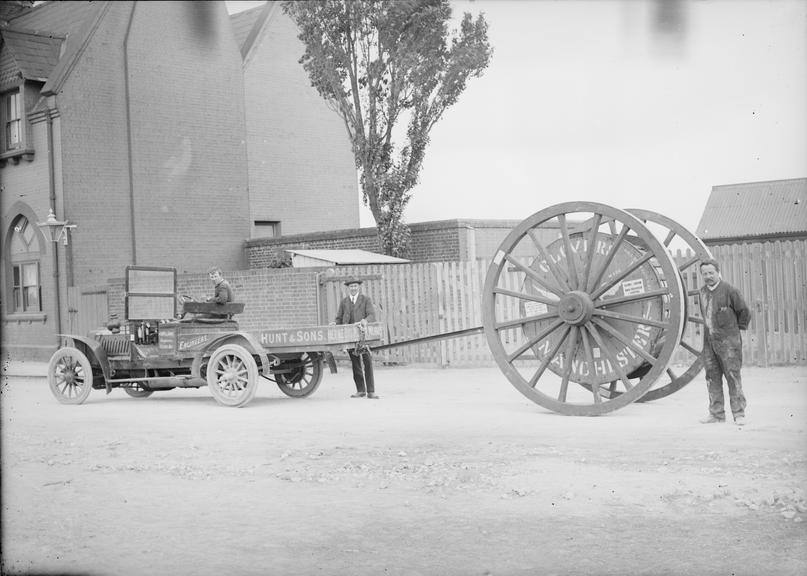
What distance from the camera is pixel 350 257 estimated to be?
21453 mm

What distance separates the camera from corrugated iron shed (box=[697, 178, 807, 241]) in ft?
113

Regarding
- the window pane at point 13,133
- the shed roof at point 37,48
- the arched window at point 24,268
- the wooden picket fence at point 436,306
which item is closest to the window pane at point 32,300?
the arched window at point 24,268

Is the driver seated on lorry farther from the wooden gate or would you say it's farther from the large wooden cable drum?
the wooden gate

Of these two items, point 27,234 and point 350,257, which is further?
point 27,234

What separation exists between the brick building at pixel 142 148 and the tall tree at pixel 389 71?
5.45 feet

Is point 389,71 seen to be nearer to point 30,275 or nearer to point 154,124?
point 154,124

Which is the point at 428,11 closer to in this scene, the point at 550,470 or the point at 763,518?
the point at 550,470

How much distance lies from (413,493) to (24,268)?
19.3 metres

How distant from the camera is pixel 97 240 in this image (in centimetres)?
2280

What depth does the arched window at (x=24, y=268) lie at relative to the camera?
2269 centimetres

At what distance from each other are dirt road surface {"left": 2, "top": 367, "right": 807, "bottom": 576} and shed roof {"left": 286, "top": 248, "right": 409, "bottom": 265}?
9.53m

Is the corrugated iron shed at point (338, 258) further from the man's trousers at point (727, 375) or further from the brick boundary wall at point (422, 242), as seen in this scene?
the man's trousers at point (727, 375)

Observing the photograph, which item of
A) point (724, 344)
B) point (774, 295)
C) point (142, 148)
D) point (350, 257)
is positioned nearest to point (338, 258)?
point (350, 257)

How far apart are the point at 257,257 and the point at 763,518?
70.0 feet
